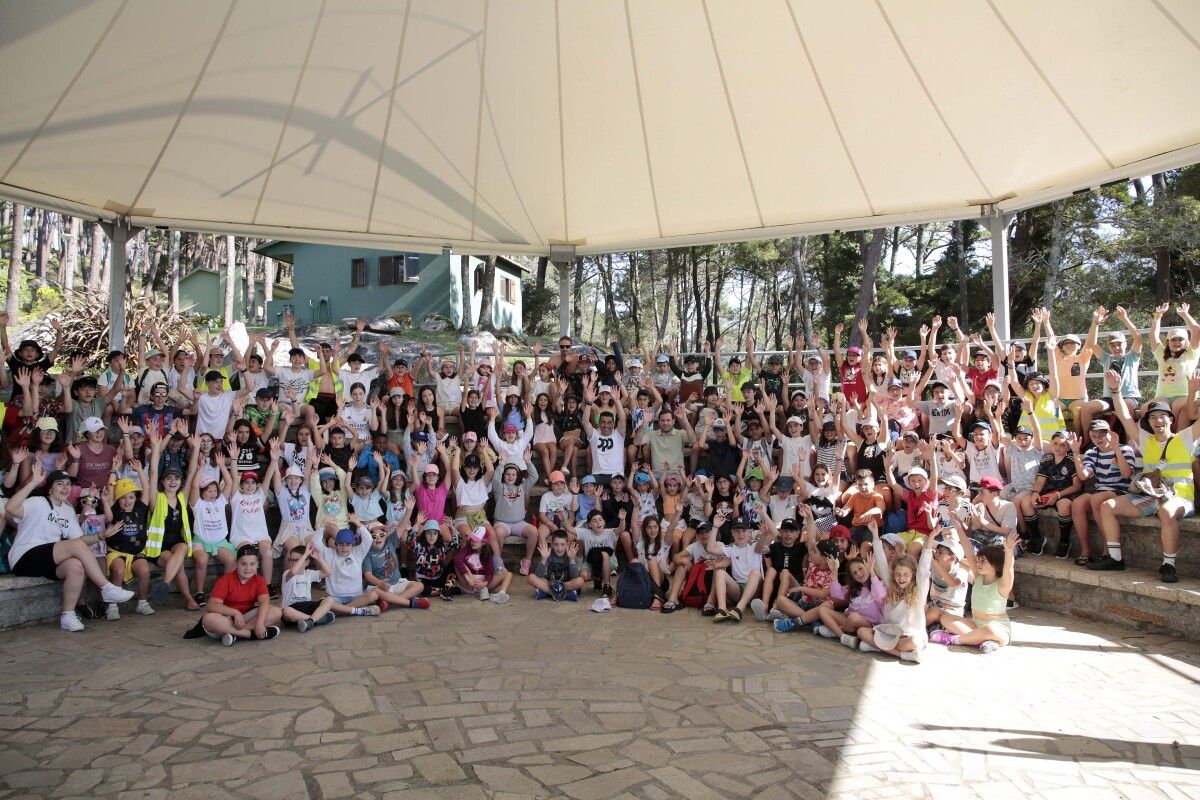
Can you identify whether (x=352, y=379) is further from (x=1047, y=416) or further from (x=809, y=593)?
(x=1047, y=416)

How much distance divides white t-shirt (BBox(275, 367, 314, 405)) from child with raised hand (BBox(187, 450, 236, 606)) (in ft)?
6.01

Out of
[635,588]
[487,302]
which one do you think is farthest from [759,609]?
[487,302]

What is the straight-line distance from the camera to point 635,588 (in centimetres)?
723

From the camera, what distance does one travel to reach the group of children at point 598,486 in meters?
6.50

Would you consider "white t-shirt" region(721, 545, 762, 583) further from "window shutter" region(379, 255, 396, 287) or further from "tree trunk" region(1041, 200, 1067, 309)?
"window shutter" region(379, 255, 396, 287)

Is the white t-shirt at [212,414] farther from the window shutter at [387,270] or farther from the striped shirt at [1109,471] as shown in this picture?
the window shutter at [387,270]

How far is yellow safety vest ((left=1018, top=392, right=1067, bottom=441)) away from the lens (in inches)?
321

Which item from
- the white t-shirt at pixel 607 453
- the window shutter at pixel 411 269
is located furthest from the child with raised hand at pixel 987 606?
the window shutter at pixel 411 269

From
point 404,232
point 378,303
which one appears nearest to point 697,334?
point 378,303

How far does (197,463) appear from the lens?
773 cm

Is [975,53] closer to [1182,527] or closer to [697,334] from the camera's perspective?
[1182,527]

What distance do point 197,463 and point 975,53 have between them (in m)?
8.05

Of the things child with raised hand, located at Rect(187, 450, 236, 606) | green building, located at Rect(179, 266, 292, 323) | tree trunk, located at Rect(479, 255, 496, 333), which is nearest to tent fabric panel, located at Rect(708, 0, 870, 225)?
child with raised hand, located at Rect(187, 450, 236, 606)

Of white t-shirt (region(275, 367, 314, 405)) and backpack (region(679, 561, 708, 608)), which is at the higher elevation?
white t-shirt (region(275, 367, 314, 405))
